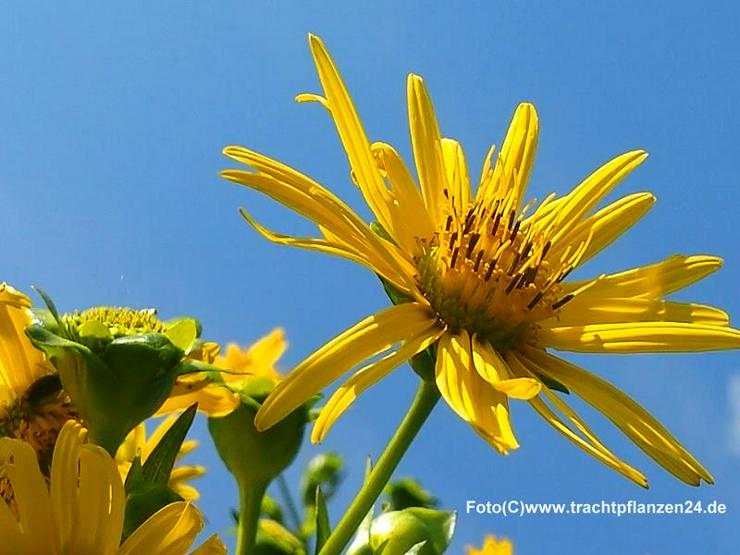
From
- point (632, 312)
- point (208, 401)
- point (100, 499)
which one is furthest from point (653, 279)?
point (100, 499)

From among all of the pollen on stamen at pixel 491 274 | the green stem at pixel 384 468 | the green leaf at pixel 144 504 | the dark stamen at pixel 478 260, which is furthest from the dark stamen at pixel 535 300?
the green leaf at pixel 144 504

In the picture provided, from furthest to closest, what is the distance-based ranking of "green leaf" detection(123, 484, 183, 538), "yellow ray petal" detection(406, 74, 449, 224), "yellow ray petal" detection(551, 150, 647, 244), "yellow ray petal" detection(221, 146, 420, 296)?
"yellow ray petal" detection(551, 150, 647, 244) → "yellow ray petal" detection(406, 74, 449, 224) → "yellow ray petal" detection(221, 146, 420, 296) → "green leaf" detection(123, 484, 183, 538)

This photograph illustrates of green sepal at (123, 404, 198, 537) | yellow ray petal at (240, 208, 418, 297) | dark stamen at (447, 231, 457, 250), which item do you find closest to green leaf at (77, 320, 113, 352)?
green sepal at (123, 404, 198, 537)

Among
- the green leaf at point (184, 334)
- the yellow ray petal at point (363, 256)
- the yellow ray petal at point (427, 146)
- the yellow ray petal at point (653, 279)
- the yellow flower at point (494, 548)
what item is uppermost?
the yellow ray petal at point (427, 146)

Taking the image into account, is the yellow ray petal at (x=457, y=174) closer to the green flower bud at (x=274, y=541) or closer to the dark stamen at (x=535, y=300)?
the dark stamen at (x=535, y=300)

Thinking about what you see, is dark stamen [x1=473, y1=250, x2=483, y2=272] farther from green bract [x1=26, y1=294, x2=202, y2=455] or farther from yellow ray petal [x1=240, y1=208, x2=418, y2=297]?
green bract [x1=26, y1=294, x2=202, y2=455]

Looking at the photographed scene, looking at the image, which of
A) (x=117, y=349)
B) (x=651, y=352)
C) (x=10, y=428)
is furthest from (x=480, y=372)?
(x=10, y=428)
